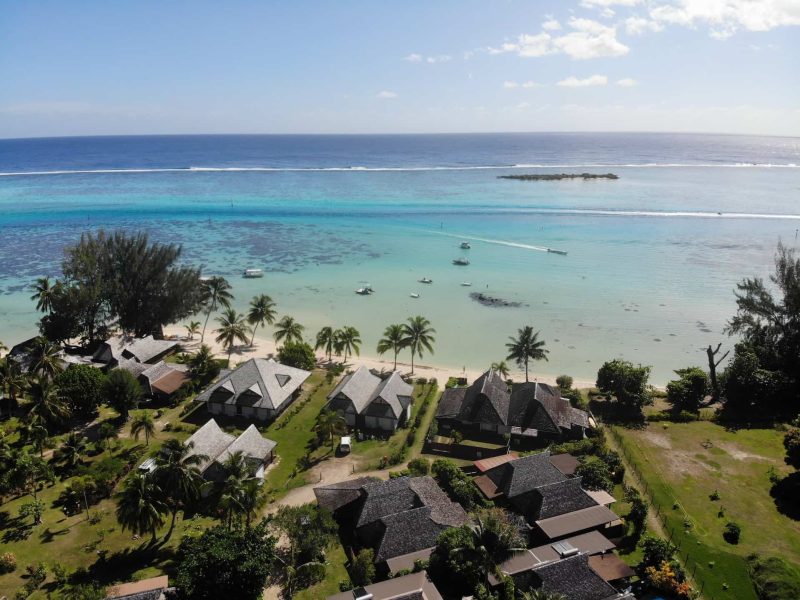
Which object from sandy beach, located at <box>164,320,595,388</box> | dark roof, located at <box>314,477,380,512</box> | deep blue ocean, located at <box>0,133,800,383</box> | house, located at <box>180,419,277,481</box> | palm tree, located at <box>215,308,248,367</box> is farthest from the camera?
deep blue ocean, located at <box>0,133,800,383</box>

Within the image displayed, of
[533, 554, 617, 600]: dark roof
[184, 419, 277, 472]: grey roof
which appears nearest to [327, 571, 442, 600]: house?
[533, 554, 617, 600]: dark roof

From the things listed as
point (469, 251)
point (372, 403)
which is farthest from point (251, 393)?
point (469, 251)

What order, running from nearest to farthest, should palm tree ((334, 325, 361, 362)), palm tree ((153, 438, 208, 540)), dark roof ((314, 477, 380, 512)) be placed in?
palm tree ((153, 438, 208, 540)) → dark roof ((314, 477, 380, 512)) → palm tree ((334, 325, 361, 362))

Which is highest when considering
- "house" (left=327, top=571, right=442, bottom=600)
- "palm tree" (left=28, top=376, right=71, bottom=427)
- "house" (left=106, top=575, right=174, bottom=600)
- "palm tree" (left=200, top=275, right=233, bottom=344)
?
"palm tree" (left=200, top=275, right=233, bottom=344)

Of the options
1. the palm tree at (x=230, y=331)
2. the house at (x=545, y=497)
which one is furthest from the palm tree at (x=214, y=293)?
the house at (x=545, y=497)

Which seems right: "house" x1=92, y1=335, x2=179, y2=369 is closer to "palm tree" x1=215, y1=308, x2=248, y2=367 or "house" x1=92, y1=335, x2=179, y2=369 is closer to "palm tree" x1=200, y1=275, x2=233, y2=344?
"palm tree" x1=215, y1=308, x2=248, y2=367

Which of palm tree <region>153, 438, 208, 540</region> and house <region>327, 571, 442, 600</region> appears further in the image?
palm tree <region>153, 438, 208, 540</region>
